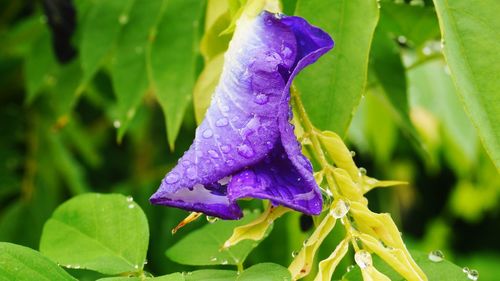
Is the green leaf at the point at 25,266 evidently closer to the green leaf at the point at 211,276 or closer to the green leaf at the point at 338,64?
the green leaf at the point at 211,276

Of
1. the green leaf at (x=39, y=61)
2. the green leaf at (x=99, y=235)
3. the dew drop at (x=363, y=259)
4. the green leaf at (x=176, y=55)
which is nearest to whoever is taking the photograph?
the dew drop at (x=363, y=259)

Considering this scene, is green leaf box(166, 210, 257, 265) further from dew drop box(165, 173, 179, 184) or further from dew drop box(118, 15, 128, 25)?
dew drop box(118, 15, 128, 25)

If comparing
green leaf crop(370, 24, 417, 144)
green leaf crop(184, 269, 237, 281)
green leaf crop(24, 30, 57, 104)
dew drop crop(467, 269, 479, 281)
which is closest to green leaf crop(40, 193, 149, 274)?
green leaf crop(184, 269, 237, 281)

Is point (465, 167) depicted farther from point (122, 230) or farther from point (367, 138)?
point (122, 230)

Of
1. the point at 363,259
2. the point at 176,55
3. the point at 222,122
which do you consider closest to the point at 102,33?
the point at 176,55

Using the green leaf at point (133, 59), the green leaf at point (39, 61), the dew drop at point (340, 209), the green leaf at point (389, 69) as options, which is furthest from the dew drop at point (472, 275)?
the green leaf at point (39, 61)

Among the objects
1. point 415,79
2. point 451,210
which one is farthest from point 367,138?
point 451,210
